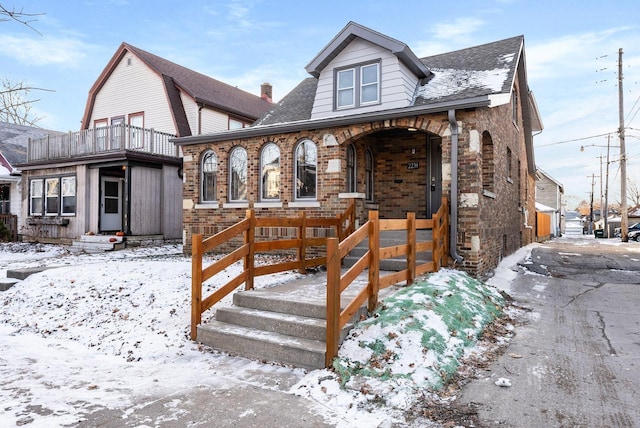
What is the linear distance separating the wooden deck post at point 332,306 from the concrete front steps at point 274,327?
0.10 metres

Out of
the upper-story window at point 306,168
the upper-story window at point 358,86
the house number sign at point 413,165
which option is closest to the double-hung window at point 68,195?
the upper-story window at point 306,168

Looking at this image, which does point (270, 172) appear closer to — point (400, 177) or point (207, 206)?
point (207, 206)

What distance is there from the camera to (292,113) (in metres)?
12.5

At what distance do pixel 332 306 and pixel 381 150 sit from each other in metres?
7.87

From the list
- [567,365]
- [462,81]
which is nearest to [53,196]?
[462,81]

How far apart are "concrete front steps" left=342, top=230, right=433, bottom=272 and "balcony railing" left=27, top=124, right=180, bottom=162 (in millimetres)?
10662

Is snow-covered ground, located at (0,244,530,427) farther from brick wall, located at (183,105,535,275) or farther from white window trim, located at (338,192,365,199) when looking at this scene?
white window trim, located at (338,192,365,199)

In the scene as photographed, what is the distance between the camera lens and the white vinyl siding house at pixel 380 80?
10.3 m

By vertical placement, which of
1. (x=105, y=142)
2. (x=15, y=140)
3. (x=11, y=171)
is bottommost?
(x=11, y=171)

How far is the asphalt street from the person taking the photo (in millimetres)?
3383

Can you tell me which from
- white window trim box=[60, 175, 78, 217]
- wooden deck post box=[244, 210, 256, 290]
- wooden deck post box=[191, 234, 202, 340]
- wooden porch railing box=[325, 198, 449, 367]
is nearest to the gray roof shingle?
white window trim box=[60, 175, 78, 217]

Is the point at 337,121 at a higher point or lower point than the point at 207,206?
higher

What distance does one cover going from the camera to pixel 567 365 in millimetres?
4441

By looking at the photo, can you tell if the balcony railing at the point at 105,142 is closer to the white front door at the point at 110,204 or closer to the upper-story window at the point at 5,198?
the white front door at the point at 110,204
